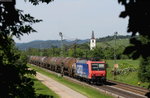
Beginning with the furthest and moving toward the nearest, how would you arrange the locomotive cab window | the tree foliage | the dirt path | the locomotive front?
1. the locomotive cab window
2. the locomotive front
3. the dirt path
4. the tree foliage

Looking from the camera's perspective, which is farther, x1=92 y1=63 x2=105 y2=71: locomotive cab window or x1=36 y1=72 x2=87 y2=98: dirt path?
x1=92 y1=63 x2=105 y2=71: locomotive cab window

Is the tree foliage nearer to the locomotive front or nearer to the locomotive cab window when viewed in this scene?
the locomotive front

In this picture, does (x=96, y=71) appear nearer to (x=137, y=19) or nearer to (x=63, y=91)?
(x=63, y=91)

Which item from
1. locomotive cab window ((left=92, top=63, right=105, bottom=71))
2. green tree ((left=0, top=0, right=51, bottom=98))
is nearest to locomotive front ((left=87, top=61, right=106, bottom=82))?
locomotive cab window ((left=92, top=63, right=105, bottom=71))

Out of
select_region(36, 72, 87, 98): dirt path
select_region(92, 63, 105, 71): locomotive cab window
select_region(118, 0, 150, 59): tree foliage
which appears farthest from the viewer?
select_region(92, 63, 105, 71): locomotive cab window

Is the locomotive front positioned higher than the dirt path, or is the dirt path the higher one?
the locomotive front

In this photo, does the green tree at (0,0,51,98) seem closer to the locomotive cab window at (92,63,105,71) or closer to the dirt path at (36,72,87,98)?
the dirt path at (36,72,87,98)

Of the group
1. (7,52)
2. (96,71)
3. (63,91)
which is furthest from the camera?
(96,71)

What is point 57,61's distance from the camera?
7700 centimetres

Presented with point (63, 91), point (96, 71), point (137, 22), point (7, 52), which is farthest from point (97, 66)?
point (137, 22)

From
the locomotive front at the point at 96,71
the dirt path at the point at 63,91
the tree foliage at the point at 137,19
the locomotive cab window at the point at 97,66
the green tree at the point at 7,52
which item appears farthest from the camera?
the locomotive cab window at the point at 97,66

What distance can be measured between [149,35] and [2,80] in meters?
3.94

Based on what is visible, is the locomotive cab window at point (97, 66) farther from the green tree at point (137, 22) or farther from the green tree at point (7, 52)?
the green tree at point (137, 22)

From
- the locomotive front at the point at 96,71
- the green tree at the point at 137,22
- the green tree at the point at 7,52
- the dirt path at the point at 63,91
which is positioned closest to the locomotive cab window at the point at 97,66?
the locomotive front at the point at 96,71
